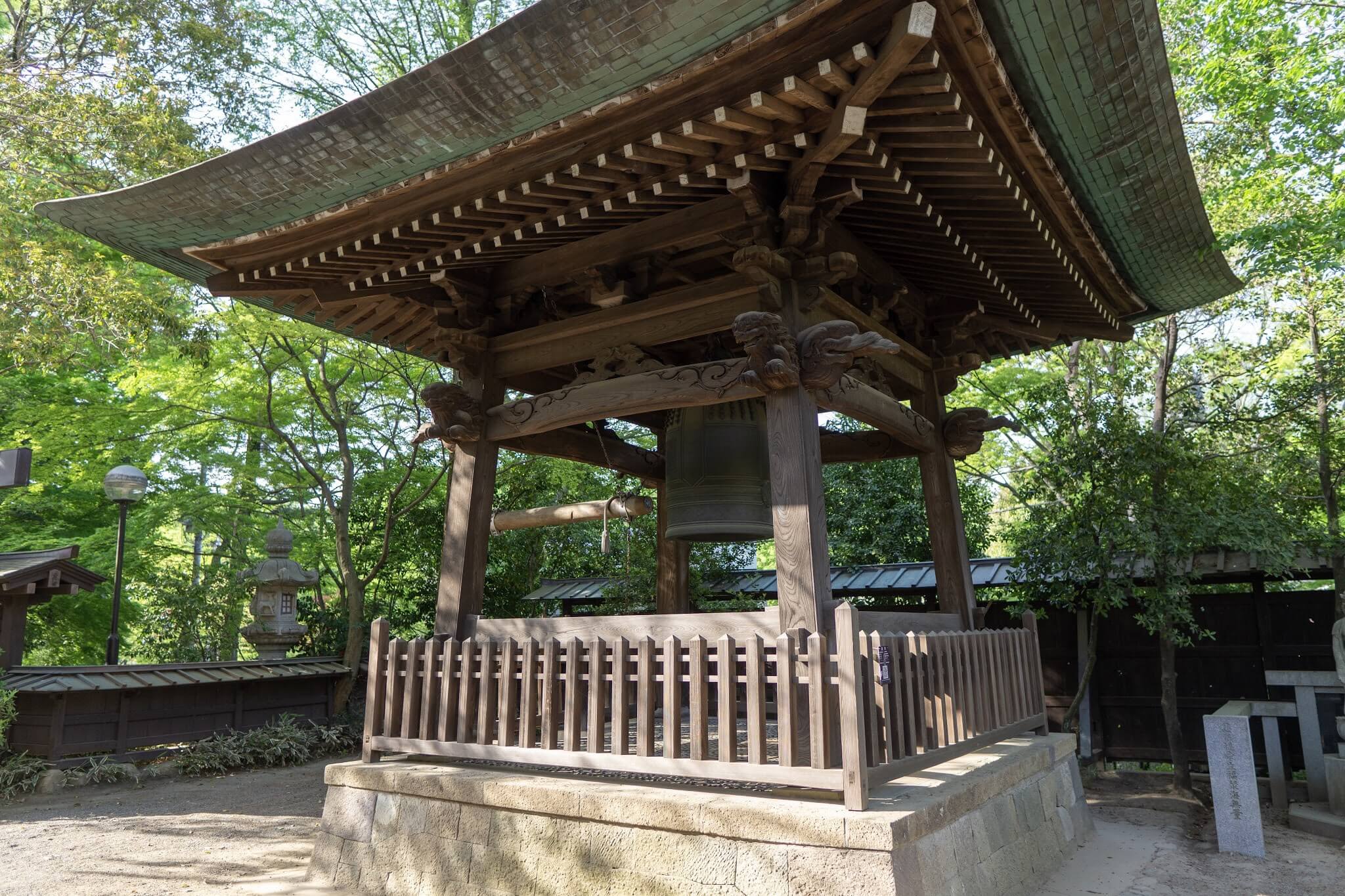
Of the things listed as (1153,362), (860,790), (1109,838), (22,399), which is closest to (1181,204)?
(860,790)

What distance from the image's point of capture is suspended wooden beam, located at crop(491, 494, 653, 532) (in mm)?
6571

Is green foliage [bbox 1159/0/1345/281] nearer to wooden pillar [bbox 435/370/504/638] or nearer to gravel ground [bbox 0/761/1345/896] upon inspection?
gravel ground [bbox 0/761/1345/896]

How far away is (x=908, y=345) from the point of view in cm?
601

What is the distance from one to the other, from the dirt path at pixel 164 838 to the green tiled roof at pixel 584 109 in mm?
3846

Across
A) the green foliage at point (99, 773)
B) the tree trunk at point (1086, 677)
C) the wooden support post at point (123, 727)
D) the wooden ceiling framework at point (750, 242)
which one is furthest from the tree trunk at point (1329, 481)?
the wooden support post at point (123, 727)

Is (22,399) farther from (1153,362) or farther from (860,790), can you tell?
(1153,362)

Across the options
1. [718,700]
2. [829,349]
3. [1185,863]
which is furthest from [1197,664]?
[718,700]

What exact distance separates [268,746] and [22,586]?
314cm

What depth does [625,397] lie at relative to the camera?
16.1 feet

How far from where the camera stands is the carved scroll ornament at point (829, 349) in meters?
4.16

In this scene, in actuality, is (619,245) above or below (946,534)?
above

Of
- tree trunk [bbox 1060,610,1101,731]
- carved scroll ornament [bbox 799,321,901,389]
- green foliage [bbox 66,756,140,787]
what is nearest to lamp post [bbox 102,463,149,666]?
green foliage [bbox 66,756,140,787]

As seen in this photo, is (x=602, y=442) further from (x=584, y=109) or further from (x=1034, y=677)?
(x=1034, y=677)

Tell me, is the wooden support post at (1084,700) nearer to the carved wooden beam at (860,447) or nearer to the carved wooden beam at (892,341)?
the carved wooden beam at (860,447)
